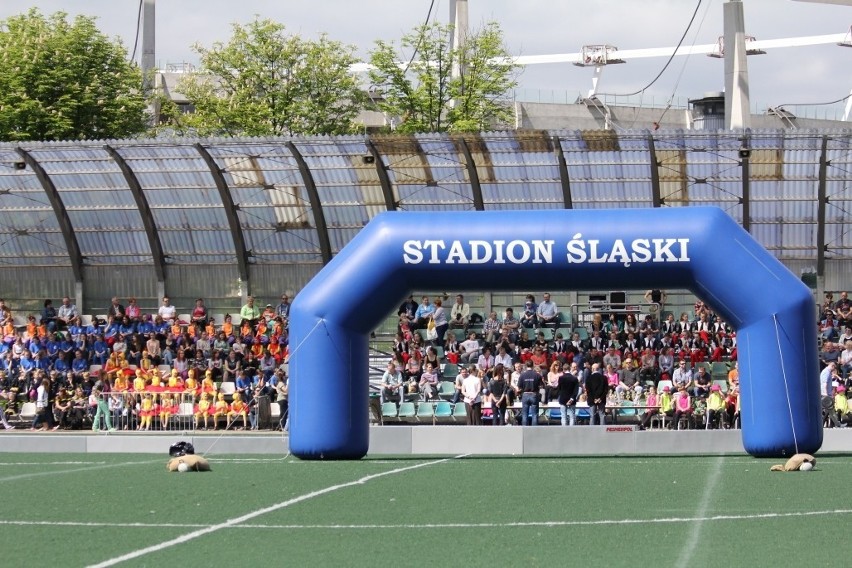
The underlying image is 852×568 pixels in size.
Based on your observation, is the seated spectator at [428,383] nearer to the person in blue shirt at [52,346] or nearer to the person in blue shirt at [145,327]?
the person in blue shirt at [145,327]

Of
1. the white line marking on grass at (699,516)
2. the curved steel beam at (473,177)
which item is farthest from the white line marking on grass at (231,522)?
the curved steel beam at (473,177)

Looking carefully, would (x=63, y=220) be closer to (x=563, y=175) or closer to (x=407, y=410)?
(x=407, y=410)

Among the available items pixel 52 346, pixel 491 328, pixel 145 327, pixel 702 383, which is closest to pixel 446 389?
pixel 491 328

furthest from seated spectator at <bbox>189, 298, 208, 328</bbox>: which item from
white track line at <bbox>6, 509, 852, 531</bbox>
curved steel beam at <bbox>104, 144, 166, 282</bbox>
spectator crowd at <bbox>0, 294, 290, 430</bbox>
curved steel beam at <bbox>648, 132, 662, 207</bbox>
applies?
white track line at <bbox>6, 509, 852, 531</bbox>

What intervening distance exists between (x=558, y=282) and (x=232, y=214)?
50.5ft

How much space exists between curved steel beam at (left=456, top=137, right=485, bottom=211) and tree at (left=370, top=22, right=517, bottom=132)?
63.1ft

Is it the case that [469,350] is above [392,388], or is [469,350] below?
above

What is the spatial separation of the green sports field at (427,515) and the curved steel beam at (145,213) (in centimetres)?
1433

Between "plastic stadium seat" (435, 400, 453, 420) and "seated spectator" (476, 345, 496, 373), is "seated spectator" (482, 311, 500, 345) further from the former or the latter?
"plastic stadium seat" (435, 400, 453, 420)

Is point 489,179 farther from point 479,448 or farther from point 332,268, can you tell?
point 332,268

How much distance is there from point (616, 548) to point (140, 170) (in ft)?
77.0

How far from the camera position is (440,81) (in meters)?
50.7

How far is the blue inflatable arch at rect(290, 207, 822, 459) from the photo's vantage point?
1759 centimetres

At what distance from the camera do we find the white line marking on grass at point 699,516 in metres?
9.52
